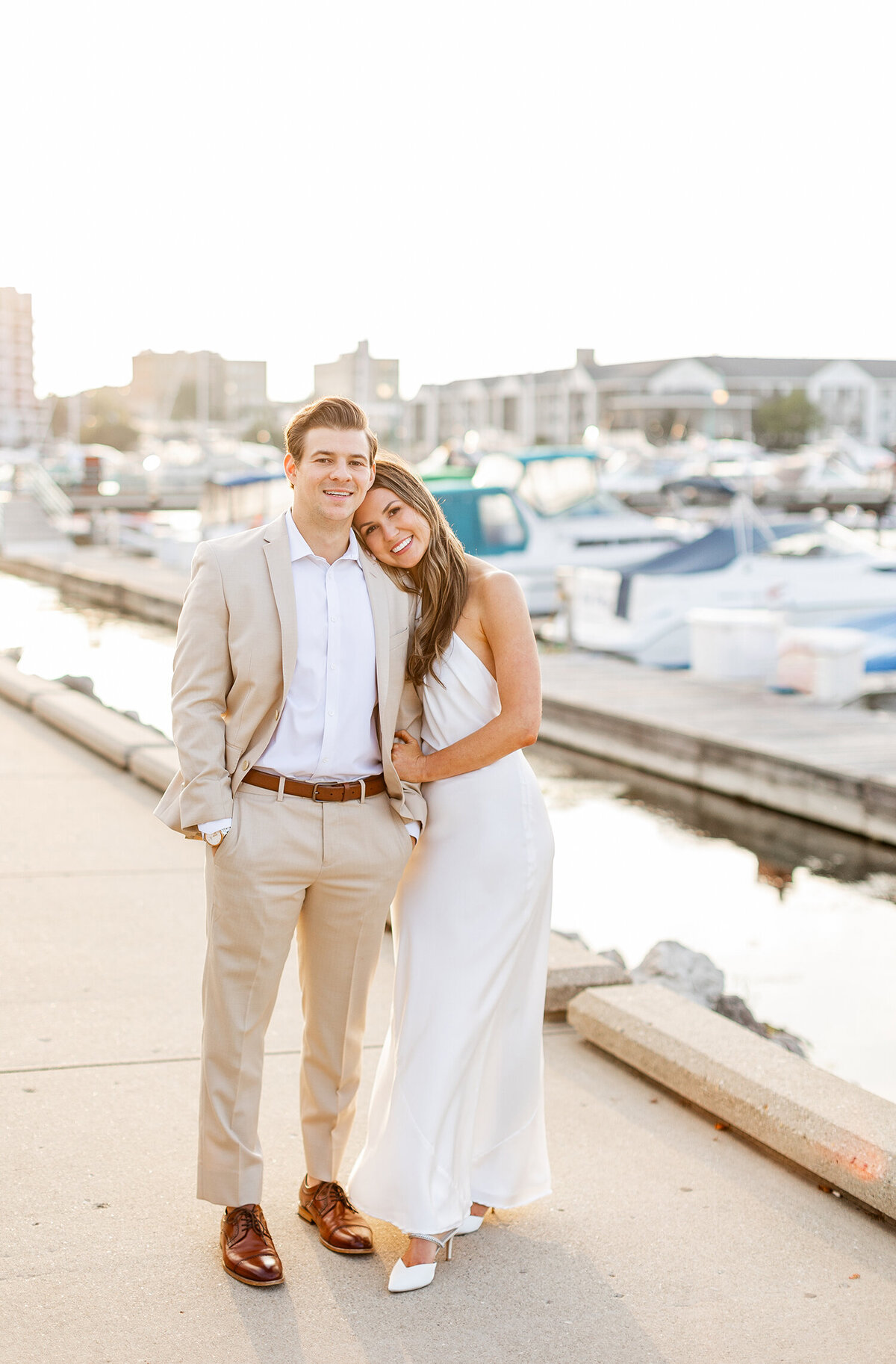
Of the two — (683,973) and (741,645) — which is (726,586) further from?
(683,973)

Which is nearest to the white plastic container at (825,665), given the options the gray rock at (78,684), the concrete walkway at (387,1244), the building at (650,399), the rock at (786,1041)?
the gray rock at (78,684)

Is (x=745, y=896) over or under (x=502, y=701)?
under

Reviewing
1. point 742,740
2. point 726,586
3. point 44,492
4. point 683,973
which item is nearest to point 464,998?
point 683,973

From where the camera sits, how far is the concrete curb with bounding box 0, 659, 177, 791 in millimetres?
8758

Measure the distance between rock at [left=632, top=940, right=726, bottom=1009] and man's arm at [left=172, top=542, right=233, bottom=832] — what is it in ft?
10.7

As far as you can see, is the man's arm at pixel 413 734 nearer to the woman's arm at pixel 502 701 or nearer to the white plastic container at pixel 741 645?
the woman's arm at pixel 502 701

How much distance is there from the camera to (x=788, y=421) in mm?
107625

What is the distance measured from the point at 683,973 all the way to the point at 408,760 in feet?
10.4

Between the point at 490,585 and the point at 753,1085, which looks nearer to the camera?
the point at 490,585

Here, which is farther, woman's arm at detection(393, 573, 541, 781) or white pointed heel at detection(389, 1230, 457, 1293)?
woman's arm at detection(393, 573, 541, 781)

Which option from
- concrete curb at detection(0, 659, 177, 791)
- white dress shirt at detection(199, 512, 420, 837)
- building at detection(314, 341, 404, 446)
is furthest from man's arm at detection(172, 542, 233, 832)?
building at detection(314, 341, 404, 446)

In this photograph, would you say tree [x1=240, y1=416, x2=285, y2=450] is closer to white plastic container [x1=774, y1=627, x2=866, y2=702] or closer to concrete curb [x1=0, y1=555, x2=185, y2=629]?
concrete curb [x1=0, y1=555, x2=185, y2=629]

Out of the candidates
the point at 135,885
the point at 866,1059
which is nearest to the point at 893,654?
the point at 866,1059

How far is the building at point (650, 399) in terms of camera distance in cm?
11012
